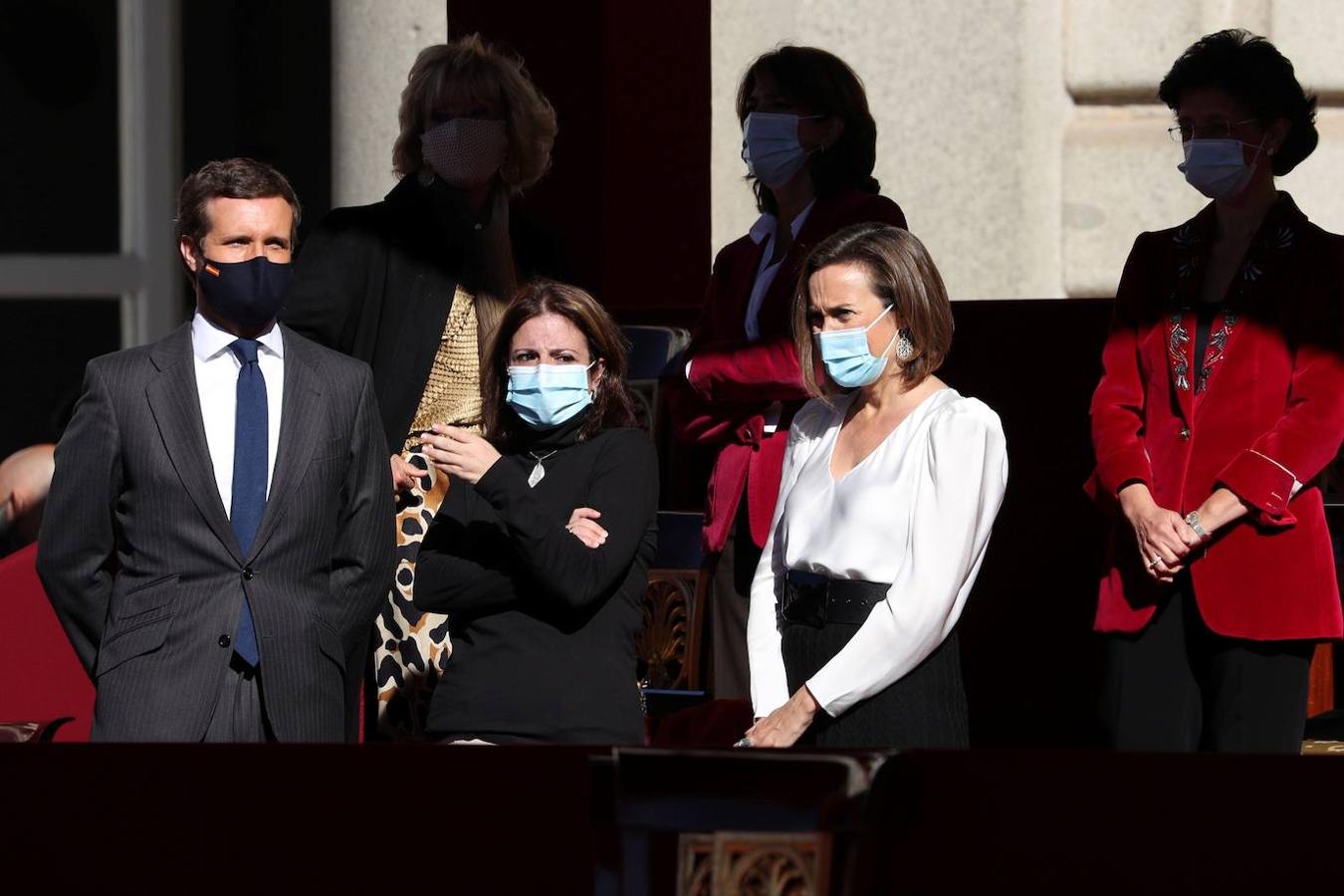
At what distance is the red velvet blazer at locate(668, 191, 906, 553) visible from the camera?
3945mm

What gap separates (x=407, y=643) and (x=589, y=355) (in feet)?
2.43

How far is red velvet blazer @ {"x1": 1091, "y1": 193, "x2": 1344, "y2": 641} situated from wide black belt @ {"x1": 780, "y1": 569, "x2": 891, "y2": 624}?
0.64 metres

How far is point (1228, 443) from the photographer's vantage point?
360 centimetres

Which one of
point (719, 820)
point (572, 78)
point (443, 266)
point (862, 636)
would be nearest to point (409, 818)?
point (719, 820)

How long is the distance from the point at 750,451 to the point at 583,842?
2267mm

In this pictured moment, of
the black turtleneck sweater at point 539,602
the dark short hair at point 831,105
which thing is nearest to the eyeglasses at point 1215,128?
the dark short hair at point 831,105

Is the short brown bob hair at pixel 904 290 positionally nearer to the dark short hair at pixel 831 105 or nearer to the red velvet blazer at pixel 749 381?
the red velvet blazer at pixel 749 381

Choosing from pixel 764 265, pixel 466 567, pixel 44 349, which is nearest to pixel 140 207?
pixel 44 349

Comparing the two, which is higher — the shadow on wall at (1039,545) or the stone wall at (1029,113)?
the stone wall at (1029,113)

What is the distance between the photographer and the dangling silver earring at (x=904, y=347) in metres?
3.38

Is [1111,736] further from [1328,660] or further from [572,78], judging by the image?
[572,78]

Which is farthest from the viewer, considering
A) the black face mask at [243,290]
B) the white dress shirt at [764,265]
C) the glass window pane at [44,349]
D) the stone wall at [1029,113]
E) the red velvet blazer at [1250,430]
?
the glass window pane at [44,349]

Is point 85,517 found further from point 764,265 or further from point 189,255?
point 764,265

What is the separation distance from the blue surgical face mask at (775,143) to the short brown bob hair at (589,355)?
65cm
